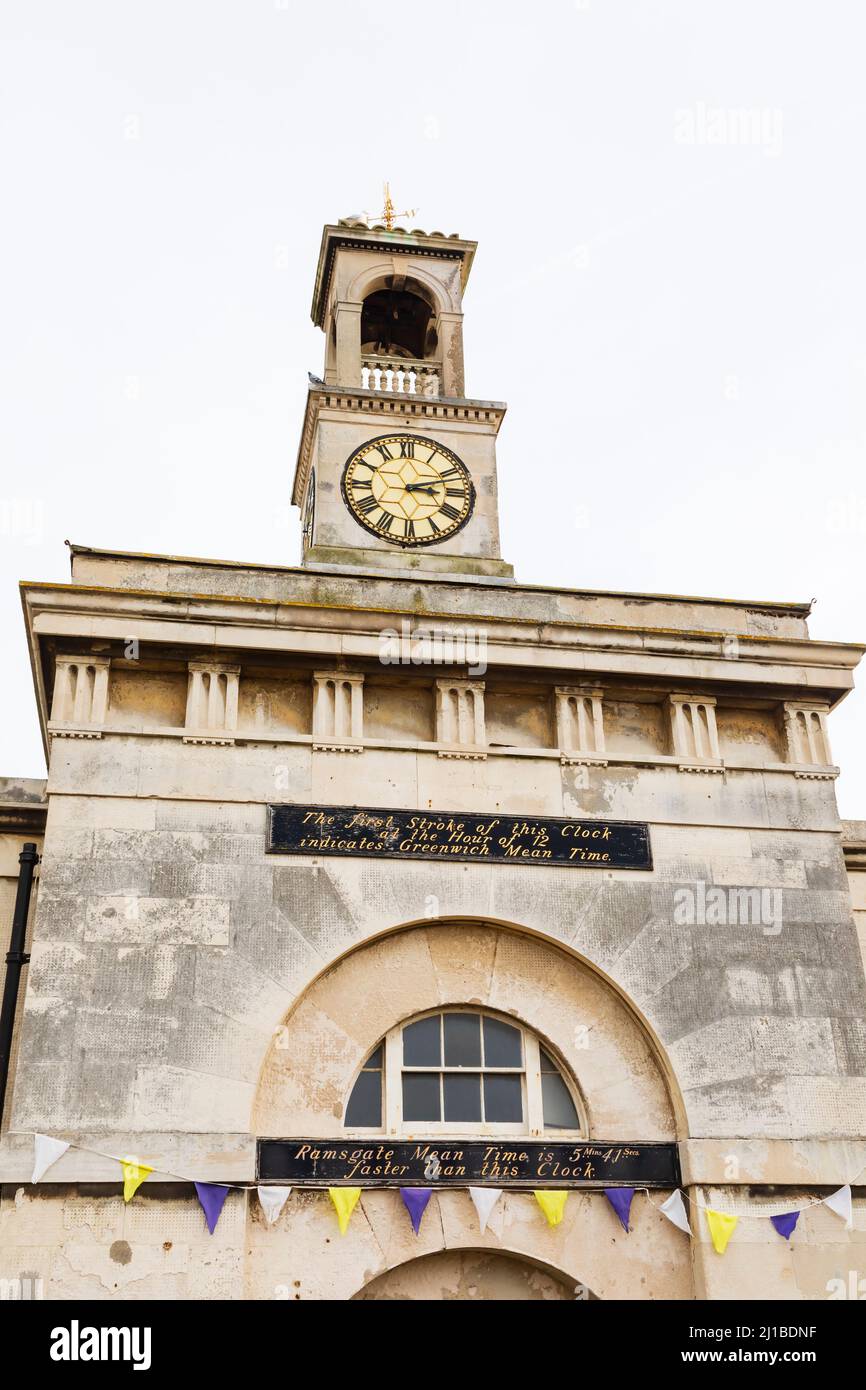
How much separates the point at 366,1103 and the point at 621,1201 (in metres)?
3.16

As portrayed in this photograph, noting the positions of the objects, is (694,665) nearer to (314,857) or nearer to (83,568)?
(314,857)

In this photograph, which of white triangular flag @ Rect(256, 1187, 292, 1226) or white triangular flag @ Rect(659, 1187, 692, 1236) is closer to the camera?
white triangular flag @ Rect(256, 1187, 292, 1226)

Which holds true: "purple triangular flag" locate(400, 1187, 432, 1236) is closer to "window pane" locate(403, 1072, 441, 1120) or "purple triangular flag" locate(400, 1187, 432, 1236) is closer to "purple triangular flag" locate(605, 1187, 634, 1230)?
"window pane" locate(403, 1072, 441, 1120)

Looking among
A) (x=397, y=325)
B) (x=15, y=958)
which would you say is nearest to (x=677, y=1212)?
(x=15, y=958)

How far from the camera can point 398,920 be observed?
17953 mm

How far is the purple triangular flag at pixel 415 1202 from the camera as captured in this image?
54.3 feet

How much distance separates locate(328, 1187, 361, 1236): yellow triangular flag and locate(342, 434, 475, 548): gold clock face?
11.0 metres

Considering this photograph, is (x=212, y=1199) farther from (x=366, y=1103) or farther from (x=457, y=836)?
(x=457, y=836)

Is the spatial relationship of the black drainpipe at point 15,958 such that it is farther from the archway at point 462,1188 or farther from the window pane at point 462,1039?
the window pane at point 462,1039

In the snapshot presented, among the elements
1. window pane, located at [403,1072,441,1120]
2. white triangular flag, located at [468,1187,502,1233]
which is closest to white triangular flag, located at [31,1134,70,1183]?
window pane, located at [403,1072,441,1120]

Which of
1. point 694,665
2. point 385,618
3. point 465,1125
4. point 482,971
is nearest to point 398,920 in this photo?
point 482,971

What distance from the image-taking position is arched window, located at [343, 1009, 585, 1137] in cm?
1745

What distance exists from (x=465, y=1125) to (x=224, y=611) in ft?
23.1

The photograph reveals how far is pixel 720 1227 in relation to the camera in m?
17.0
